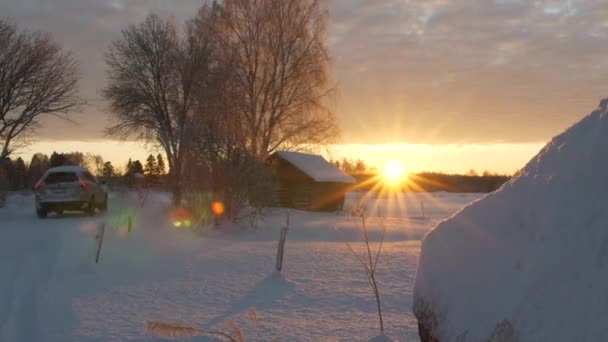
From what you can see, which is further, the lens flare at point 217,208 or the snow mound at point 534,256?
the lens flare at point 217,208

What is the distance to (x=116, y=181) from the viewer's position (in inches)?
1960

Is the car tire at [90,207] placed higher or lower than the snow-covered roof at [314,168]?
lower

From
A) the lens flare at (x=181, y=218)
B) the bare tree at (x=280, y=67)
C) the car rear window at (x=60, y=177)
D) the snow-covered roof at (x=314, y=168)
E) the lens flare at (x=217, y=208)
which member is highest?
the bare tree at (x=280, y=67)

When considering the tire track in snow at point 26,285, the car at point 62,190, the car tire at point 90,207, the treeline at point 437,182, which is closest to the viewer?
the tire track in snow at point 26,285

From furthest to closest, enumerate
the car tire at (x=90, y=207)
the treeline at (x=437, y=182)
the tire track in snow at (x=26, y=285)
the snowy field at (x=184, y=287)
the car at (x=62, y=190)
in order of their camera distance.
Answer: the treeline at (x=437, y=182), the car tire at (x=90, y=207), the car at (x=62, y=190), the snowy field at (x=184, y=287), the tire track in snow at (x=26, y=285)

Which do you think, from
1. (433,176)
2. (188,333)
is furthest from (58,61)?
(433,176)

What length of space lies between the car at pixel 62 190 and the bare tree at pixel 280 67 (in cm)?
1124

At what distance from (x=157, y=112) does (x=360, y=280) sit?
89.5ft

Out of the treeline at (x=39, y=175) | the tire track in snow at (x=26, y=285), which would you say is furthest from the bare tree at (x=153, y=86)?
the tire track in snow at (x=26, y=285)

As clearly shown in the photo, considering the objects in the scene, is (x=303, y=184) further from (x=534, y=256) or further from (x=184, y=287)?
(x=534, y=256)

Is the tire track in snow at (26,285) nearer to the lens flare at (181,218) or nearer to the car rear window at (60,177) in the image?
the car rear window at (60,177)

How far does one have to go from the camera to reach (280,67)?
100.0 feet

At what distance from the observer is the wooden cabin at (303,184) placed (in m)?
30.6

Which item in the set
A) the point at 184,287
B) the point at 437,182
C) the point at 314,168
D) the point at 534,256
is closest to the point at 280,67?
the point at 314,168
